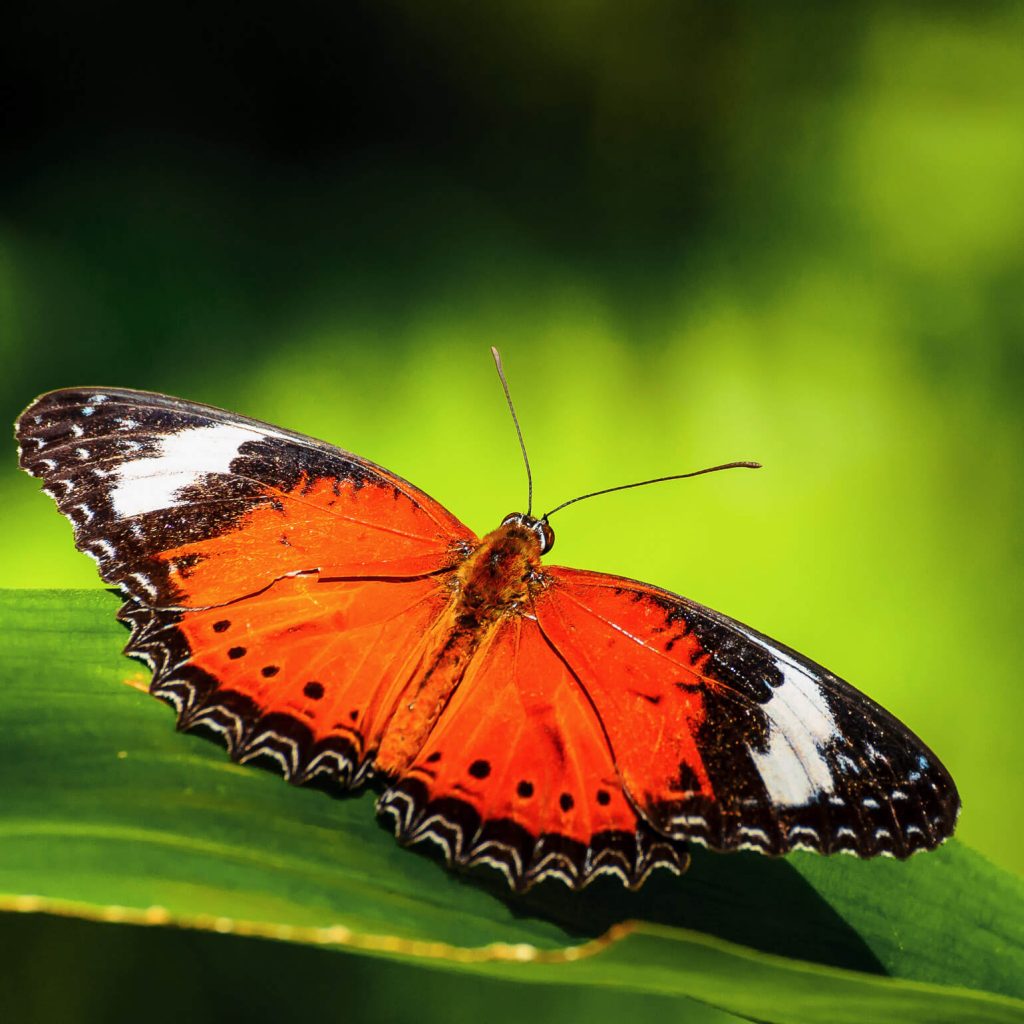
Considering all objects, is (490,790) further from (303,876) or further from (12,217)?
(12,217)

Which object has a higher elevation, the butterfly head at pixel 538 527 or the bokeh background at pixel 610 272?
the bokeh background at pixel 610 272

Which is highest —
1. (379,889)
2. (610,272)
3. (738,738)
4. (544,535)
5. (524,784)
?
(610,272)

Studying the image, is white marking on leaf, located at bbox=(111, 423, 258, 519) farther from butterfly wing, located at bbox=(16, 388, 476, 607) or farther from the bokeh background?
the bokeh background

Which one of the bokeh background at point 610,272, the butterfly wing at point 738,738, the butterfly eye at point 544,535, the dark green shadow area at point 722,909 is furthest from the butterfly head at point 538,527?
→ the bokeh background at point 610,272

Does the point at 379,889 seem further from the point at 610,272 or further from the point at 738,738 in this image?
the point at 610,272

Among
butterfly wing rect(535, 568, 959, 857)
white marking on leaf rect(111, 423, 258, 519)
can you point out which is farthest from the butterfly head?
white marking on leaf rect(111, 423, 258, 519)

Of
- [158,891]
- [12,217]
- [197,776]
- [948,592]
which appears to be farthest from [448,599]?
[12,217]

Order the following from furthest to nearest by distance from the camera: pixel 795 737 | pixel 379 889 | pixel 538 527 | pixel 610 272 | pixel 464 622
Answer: pixel 610 272
pixel 538 527
pixel 464 622
pixel 795 737
pixel 379 889

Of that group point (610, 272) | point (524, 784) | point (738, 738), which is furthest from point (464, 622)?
point (610, 272)

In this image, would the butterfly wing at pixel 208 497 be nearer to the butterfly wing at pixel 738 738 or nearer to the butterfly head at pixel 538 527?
the butterfly head at pixel 538 527
